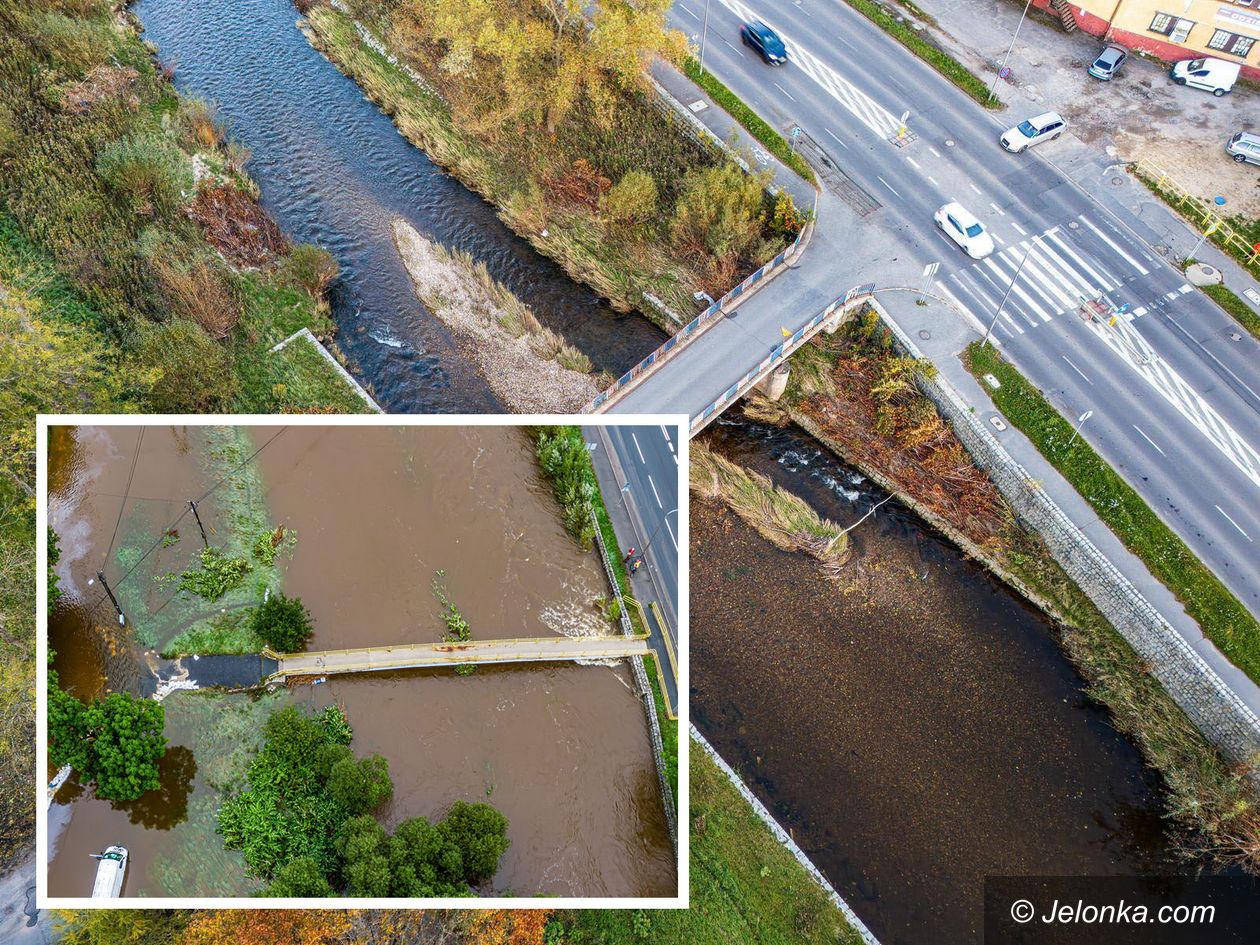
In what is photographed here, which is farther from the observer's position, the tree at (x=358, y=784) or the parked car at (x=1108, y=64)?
the parked car at (x=1108, y=64)

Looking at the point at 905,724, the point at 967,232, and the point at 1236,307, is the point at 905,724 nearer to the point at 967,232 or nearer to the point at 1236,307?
the point at 967,232

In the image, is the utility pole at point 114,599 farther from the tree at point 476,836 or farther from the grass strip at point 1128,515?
the grass strip at point 1128,515

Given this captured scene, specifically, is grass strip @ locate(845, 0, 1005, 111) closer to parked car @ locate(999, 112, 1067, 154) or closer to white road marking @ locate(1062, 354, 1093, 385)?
parked car @ locate(999, 112, 1067, 154)

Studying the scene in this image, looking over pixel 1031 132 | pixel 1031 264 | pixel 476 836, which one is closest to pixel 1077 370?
pixel 1031 264

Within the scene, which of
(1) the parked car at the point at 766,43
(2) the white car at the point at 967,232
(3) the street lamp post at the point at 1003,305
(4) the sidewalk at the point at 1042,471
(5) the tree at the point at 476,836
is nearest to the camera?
(5) the tree at the point at 476,836

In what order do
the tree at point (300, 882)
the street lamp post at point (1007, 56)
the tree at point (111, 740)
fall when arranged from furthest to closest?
the street lamp post at point (1007, 56) < the tree at point (300, 882) < the tree at point (111, 740)

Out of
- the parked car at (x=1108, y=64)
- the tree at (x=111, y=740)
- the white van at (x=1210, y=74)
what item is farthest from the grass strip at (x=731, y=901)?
the white van at (x=1210, y=74)

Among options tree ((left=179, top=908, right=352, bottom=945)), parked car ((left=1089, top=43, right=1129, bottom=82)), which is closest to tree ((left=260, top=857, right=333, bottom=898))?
tree ((left=179, top=908, right=352, bottom=945))
